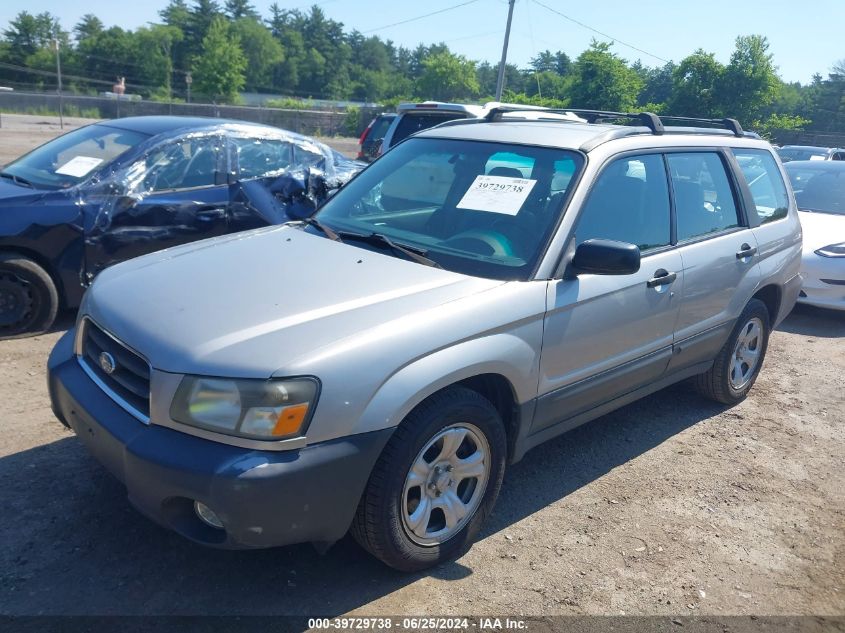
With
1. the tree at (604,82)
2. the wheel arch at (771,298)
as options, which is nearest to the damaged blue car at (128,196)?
the wheel arch at (771,298)

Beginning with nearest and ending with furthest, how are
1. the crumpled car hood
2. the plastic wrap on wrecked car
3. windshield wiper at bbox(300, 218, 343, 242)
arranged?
1. windshield wiper at bbox(300, 218, 343, 242)
2. the crumpled car hood
3. the plastic wrap on wrecked car

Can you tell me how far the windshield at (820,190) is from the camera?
29.0ft

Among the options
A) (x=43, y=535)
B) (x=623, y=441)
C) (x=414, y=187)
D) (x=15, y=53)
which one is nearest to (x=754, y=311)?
(x=623, y=441)

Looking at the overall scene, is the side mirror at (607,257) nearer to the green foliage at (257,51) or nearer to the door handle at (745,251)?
the door handle at (745,251)

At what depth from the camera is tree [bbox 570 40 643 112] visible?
27.8 m

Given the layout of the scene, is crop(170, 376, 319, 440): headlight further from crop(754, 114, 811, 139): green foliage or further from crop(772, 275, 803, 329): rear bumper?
crop(754, 114, 811, 139): green foliage

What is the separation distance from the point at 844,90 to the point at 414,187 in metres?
70.5

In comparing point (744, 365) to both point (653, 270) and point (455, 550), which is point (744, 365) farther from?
point (455, 550)

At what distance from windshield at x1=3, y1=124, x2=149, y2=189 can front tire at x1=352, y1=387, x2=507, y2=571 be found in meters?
4.20

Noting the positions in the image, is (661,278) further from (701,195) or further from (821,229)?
(821,229)

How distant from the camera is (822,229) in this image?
810cm

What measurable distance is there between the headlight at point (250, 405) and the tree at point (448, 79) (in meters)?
76.9

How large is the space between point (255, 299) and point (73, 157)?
13.1ft

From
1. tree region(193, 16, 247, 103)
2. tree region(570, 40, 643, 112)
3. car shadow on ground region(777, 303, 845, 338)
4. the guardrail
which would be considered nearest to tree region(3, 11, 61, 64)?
tree region(193, 16, 247, 103)
